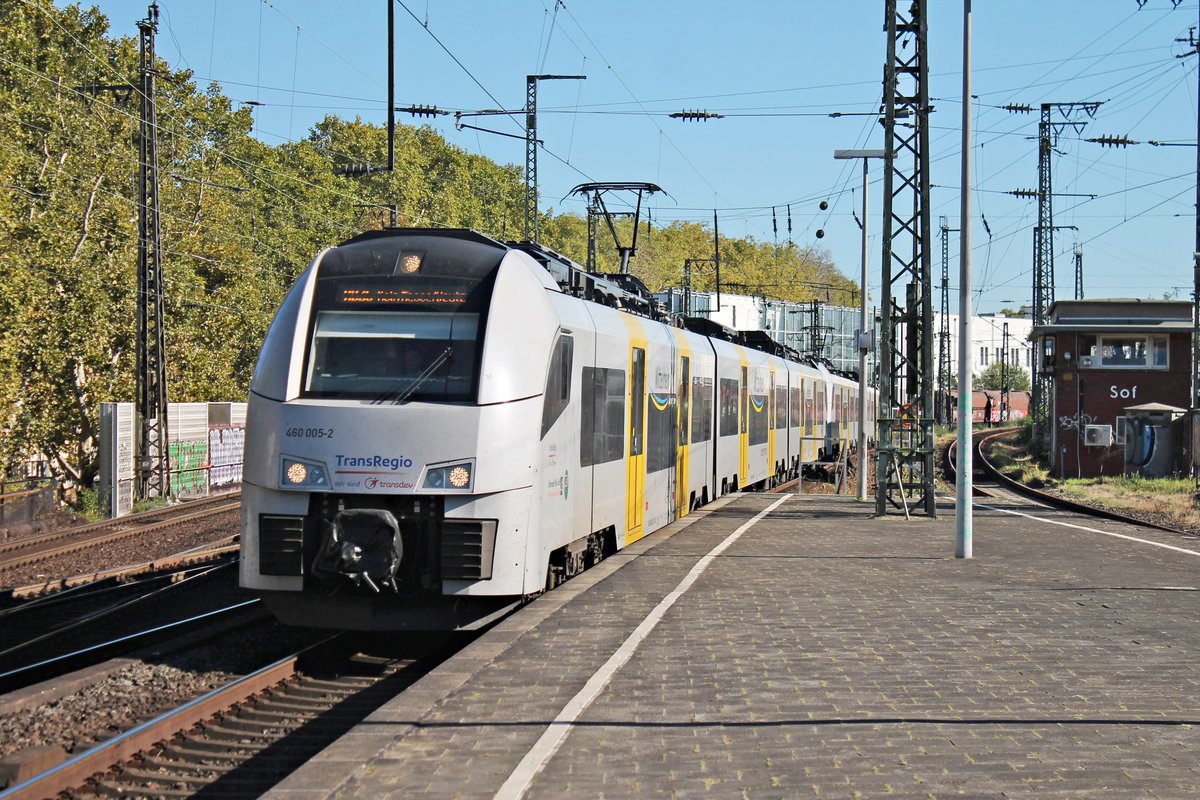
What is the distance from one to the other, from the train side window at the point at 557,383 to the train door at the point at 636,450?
10.4 feet

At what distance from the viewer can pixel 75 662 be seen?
10.5m

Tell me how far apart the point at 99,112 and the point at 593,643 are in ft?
134

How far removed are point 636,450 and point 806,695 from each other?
770 cm

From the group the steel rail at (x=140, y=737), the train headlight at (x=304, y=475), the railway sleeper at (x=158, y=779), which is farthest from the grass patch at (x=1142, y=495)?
the railway sleeper at (x=158, y=779)

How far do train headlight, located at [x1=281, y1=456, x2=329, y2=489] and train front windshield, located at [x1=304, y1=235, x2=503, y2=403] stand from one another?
63 centimetres

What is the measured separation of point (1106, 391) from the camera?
39.1m

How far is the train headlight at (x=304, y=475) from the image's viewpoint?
9633 mm

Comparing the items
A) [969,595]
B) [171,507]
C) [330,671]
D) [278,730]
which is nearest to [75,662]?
[330,671]

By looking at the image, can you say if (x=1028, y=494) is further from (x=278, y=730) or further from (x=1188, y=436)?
(x=278, y=730)

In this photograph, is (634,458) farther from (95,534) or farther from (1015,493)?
(1015,493)

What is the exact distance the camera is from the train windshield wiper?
9.86 metres

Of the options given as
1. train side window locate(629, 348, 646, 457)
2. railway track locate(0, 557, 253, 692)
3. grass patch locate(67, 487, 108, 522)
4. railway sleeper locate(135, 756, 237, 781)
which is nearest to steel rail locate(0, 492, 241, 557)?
grass patch locate(67, 487, 108, 522)

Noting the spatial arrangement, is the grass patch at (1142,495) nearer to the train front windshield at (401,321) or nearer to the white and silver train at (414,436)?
the white and silver train at (414,436)

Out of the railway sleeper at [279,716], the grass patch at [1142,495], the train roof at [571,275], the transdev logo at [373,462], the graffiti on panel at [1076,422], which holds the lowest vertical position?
the railway sleeper at [279,716]
